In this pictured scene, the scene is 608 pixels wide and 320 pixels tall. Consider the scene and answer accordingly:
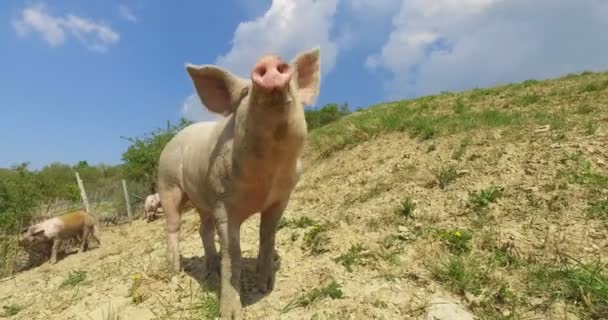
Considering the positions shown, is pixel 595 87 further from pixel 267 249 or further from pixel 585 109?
pixel 267 249

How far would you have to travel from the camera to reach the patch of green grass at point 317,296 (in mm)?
4117

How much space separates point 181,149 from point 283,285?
6.21 ft

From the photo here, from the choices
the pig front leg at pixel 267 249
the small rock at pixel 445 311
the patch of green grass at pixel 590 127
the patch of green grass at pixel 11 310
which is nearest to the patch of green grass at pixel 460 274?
the small rock at pixel 445 311

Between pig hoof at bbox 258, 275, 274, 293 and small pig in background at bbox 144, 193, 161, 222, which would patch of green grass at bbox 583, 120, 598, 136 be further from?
small pig in background at bbox 144, 193, 161, 222

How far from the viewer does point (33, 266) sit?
12.9 m

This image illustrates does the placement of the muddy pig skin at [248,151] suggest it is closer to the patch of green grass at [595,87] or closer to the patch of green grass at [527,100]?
the patch of green grass at [527,100]

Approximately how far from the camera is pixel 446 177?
614 centimetres

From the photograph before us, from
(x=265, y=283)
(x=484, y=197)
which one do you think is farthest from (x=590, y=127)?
(x=265, y=283)

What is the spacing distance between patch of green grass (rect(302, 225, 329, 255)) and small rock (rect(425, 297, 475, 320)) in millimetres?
1573

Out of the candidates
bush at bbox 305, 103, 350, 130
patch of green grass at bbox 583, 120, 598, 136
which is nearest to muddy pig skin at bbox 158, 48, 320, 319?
patch of green grass at bbox 583, 120, 598, 136

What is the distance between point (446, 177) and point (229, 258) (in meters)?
3.32

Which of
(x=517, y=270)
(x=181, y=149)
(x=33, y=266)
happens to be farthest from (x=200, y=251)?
(x=33, y=266)

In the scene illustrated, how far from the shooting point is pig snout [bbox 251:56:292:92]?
3.22 m

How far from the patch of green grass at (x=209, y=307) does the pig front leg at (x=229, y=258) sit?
112 millimetres
